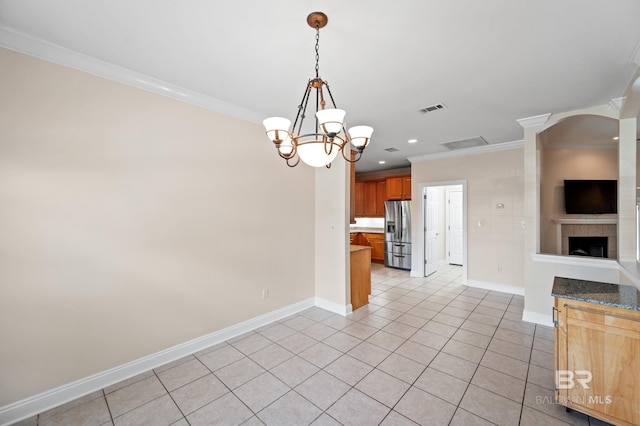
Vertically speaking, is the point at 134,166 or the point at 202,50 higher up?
the point at 202,50

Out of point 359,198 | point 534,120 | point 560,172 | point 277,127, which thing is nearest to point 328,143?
point 277,127

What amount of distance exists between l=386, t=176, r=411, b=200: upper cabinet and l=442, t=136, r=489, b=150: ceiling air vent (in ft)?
5.65

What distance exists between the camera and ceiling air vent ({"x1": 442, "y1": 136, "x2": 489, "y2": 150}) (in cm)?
457

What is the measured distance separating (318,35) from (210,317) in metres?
2.99

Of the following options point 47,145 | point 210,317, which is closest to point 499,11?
point 47,145

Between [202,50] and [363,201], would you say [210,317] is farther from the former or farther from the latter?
[363,201]

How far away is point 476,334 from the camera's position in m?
3.20

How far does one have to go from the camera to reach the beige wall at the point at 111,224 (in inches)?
76.0

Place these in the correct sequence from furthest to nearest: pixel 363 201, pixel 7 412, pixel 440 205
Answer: pixel 363 201 → pixel 440 205 → pixel 7 412

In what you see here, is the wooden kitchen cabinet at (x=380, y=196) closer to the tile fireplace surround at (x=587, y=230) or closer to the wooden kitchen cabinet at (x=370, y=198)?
the wooden kitchen cabinet at (x=370, y=198)

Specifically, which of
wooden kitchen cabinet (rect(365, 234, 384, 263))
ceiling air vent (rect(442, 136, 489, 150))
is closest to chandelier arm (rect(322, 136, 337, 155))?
ceiling air vent (rect(442, 136, 489, 150))

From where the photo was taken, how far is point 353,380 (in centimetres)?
234

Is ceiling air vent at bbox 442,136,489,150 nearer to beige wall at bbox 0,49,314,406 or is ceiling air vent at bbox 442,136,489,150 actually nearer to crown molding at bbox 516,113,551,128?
crown molding at bbox 516,113,551,128

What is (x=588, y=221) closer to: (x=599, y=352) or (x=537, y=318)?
(x=537, y=318)
